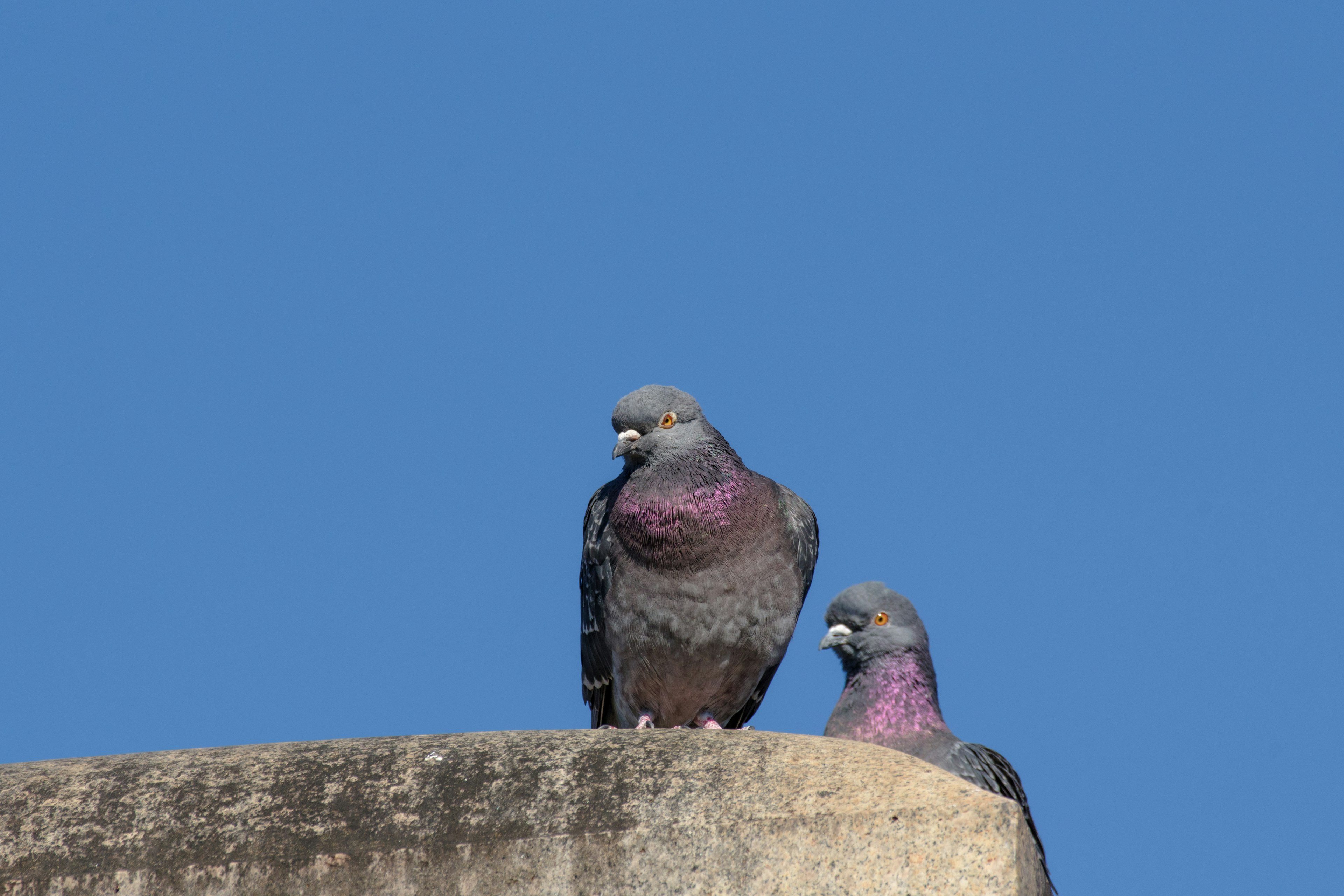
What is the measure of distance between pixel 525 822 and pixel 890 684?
25.2 feet

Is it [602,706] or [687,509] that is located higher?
A: [687,509]

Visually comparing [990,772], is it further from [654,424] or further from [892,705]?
[654,424]

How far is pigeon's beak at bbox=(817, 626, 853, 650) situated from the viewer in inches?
520

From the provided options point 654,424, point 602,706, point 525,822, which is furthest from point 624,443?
point 525,822

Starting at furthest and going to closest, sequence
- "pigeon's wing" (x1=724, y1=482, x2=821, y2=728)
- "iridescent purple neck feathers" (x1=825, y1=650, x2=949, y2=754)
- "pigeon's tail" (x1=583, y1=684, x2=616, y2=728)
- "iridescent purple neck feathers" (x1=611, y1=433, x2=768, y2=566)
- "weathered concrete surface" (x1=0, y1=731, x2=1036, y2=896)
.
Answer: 1. "iridescent purple neck feathers" (x1=825, y1=650, x2=949, y2=754)
2. "pigeon's tail" (x1=583, y1=684, x2=616, y2=728)
3. "pigeon's wing" (x1=724, y1=482, x2=821, y2=728)
4. "iridescent purple neck feathers" (x1=611, y1=433, x2=768, y2=566)
5. "weathered concrete surface" (x1=0, y1=731, x2=1036, y2=896)

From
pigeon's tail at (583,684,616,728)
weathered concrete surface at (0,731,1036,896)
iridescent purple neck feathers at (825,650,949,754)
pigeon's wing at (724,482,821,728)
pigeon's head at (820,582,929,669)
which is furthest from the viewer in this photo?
pigeon's head at (820,582,929,669)

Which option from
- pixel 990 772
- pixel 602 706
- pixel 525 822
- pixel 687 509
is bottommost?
pixel 525 822

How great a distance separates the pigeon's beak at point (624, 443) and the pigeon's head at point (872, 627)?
343 centimetres

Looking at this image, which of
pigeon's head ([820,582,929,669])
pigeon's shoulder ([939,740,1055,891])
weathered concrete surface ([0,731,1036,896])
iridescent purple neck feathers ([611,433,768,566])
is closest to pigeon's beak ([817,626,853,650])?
pigeon's head ([820,582,929,669])

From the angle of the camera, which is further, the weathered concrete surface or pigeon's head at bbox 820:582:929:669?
pigeon's head at bbox 820:582:929:669

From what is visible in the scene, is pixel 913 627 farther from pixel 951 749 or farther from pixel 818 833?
pixel 818 833

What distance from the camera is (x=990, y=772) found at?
11.5 m

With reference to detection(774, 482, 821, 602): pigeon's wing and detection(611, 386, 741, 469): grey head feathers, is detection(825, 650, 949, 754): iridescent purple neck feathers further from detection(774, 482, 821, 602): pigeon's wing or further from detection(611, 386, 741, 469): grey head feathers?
detection(611, 386, 741, 469): grey head feathers

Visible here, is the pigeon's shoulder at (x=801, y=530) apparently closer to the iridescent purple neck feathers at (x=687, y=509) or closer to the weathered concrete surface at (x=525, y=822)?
the iridescent purple neck feathers at (x=687, y=509)
